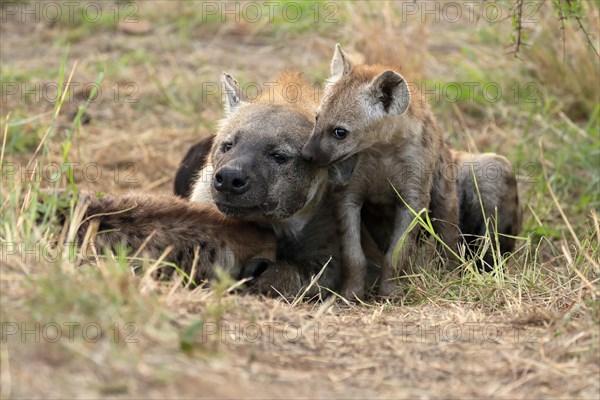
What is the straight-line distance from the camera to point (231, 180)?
4773 millimetres

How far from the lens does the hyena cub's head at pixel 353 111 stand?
4.80 m

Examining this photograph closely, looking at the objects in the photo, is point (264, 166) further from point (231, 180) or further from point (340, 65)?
point (340, 65)

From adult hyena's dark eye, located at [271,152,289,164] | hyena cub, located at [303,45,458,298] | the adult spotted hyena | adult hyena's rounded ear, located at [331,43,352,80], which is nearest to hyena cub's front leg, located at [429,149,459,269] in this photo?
hyena cub, located at [303,45,458,298]

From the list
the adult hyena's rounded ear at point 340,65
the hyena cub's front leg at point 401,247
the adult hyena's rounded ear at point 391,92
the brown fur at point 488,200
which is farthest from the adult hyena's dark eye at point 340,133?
the brown fur at point 488,200

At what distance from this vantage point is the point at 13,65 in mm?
8742

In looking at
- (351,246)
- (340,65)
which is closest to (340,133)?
(340,65)

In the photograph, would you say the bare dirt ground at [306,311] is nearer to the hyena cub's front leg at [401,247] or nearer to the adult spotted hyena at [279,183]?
the hyena cub's front leg at [401,247]

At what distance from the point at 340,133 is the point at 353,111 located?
141 mm

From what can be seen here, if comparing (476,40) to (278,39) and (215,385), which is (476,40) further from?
(215,385)

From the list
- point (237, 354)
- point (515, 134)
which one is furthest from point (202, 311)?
point (515, 134)

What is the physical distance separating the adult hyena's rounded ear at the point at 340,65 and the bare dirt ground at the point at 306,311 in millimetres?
1159

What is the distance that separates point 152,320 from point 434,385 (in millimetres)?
993

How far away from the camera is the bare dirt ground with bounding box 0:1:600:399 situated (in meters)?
3.18

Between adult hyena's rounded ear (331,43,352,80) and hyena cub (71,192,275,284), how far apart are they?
98 cm
